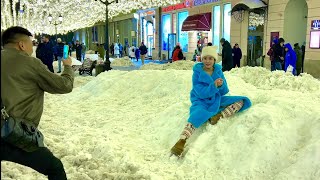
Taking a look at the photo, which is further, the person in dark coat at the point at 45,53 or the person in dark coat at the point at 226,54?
the person in dark coat at the point at 226,54

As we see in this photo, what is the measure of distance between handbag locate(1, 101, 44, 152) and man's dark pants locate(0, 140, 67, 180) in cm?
5

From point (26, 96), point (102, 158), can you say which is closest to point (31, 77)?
point (26, 96)

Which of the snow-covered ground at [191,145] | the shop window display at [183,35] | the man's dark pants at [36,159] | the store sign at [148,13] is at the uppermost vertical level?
the store sign at [148,13]

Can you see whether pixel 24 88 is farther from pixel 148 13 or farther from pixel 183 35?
pixel 148 13

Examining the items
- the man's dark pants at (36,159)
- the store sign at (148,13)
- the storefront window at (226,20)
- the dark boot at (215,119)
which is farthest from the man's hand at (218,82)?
the store sign at (148,13)

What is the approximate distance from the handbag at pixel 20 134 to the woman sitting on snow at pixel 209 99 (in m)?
2.53

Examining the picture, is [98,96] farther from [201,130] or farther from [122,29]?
[122,29]

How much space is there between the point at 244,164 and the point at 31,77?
2815mm

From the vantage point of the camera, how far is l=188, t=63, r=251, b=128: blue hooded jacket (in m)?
5.27

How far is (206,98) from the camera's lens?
5.37 meters

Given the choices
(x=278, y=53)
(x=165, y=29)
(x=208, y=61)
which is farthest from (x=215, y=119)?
(x=165, y=29)

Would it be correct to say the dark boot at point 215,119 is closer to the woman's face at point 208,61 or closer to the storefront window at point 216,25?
the woman's face at point 208,61

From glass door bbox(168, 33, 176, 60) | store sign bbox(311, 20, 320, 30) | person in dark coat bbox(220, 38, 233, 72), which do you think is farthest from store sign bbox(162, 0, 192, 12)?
person in dark coat bbox(220, 38, 233, 72)

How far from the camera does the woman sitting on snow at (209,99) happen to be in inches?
207
